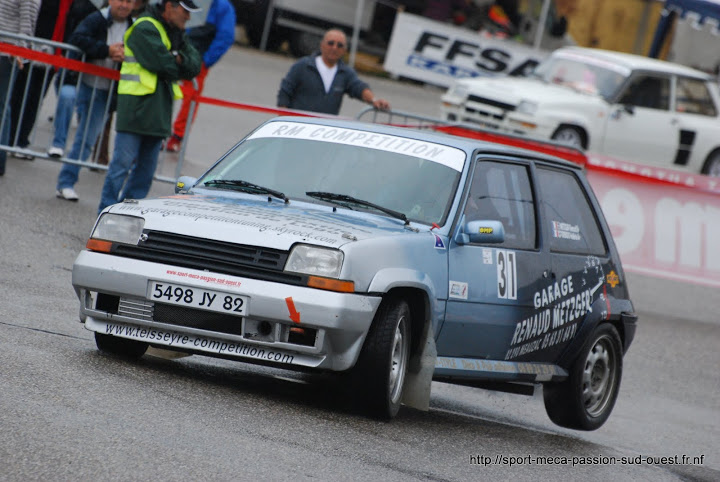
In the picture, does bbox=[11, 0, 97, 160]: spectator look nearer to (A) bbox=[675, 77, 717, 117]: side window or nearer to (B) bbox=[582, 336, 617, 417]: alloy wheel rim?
(B) bbox=[582, 336, 617, 417]: alloy wheel rim

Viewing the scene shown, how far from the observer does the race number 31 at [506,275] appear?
23.9 feet

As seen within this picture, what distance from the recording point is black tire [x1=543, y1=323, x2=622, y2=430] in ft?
26.5

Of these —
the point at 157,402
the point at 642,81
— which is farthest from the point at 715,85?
the point at 157,402

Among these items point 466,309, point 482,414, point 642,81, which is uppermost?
point 642,81

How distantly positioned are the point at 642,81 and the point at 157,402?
52.7ft

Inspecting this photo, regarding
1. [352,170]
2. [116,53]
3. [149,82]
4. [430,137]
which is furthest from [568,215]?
[116,53]

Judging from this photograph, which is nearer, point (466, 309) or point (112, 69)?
point (466, 309)

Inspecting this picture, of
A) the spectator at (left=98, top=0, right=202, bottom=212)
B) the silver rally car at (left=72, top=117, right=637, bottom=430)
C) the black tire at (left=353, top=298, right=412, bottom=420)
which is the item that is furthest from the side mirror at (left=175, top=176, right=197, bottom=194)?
the spectator at (left=98, top=0, right=202, bottom=212)

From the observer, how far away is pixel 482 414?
847 cm

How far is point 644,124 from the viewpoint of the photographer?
20516 millimetres

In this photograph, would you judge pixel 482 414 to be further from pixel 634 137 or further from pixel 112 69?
pixel 634 137

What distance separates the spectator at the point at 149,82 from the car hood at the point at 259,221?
11.2 ft

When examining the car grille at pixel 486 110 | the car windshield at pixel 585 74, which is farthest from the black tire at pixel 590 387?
the car windshield at pixel 585 74

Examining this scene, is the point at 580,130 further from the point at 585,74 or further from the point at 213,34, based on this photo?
the point at 213,34
